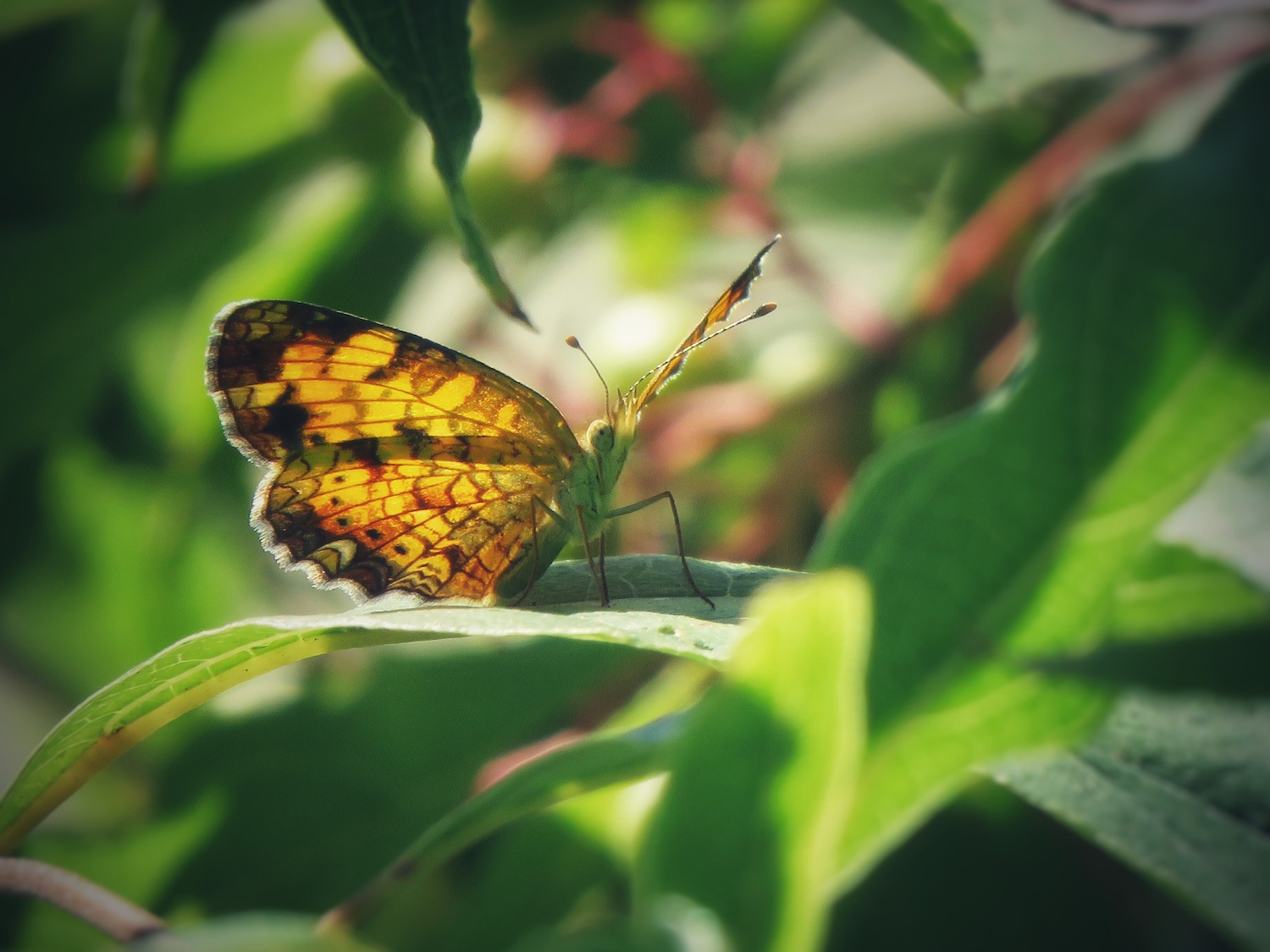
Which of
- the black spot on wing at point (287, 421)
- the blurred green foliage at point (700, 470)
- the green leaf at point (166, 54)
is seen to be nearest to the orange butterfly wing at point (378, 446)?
the black spot on wing at point (287, 421)

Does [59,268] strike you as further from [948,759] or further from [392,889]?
[948,759]

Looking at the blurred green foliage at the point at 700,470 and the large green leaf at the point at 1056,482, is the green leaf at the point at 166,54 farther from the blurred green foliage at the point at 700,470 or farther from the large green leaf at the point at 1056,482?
the large green leaf at the point at 1056,482

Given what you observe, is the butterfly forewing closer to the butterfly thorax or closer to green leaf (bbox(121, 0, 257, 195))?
the butterfly thorax

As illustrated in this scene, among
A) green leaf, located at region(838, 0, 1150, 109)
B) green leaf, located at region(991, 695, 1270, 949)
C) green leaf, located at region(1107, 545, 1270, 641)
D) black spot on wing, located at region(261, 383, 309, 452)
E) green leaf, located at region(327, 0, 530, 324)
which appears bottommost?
green leaf, located at region(991, 695, 1270, 949)

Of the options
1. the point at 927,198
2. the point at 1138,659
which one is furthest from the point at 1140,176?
the point at 927,198

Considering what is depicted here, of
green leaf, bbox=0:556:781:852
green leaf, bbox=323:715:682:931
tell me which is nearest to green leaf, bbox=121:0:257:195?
green leaf, bbox=0:556:781:852

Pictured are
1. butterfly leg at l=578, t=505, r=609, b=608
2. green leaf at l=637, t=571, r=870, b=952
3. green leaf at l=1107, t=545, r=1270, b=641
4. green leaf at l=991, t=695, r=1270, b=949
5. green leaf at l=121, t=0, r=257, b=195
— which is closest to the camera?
green leaf at l=637, t=571, r=870, b=952
